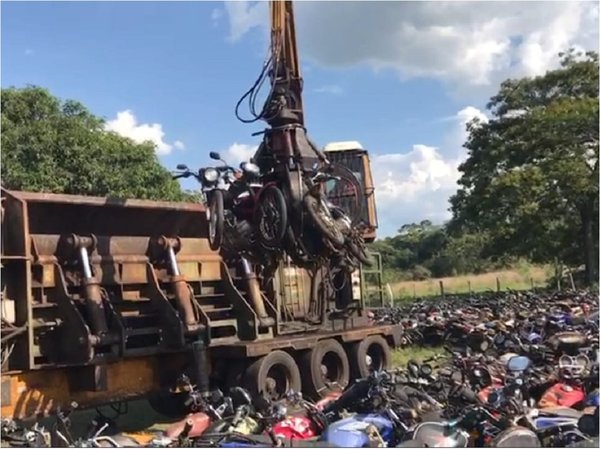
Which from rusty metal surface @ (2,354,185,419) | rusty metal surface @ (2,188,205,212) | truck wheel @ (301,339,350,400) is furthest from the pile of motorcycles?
rusty metal surface @ (2,188,205,212)

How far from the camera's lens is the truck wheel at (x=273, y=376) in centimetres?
930

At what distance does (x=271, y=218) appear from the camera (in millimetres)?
9125

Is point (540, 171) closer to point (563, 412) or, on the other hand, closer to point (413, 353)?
point (413, 353)

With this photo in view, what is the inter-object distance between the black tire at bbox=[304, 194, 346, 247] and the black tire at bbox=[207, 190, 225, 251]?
1105mm

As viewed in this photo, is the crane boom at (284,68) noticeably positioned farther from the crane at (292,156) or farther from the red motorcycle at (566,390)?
the red motorcycle at (566,390)

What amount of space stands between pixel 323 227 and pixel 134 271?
2.25 m

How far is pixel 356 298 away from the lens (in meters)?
12.3

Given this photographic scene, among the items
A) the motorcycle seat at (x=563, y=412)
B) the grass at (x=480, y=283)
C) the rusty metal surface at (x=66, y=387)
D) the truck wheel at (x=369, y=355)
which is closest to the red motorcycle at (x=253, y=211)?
the rusty metal surface at (x=66, y=387)

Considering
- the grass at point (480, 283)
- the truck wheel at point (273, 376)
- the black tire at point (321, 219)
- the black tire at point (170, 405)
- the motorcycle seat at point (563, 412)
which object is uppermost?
the black tire at point (321, 219)

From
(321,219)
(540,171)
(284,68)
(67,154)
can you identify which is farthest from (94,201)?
(540,171)

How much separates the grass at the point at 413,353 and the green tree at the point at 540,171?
38.2 feet

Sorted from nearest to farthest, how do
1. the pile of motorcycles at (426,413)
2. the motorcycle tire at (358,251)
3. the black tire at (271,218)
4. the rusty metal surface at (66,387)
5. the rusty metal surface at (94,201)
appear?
the pile of motorcycles at (426,413)
the rusty metal surface at (66,387)
the rusty metal surface at (94,201)
the black tire at (271,218)
the motorcycle tire at (358,251)

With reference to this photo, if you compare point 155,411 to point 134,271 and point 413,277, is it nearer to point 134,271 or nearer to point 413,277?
point 134,271

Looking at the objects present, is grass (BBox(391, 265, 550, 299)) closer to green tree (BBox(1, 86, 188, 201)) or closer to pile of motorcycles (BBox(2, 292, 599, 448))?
green tree (BBox(1, 86, 188, 201))
